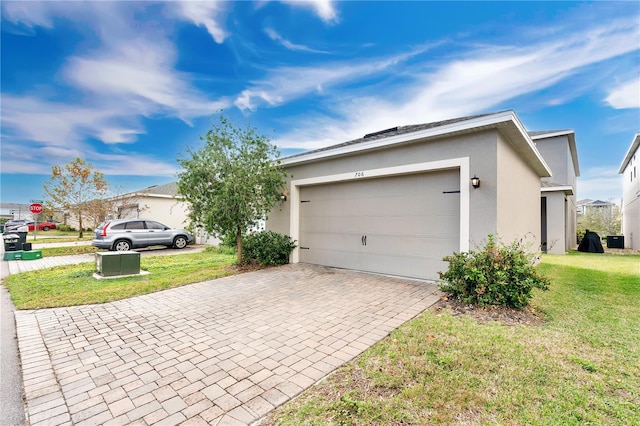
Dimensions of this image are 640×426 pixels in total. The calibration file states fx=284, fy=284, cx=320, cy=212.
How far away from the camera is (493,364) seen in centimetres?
275

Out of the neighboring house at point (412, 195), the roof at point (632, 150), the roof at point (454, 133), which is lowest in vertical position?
the neighboring house at point (412, 195)

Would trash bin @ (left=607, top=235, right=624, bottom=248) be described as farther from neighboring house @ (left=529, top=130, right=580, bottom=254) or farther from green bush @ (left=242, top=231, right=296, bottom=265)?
green bush @ (left=242, top=231, right=296, bottom=265)

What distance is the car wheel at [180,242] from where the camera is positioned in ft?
48.0

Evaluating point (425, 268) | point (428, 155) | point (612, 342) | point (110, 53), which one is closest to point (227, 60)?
point (110, 53)

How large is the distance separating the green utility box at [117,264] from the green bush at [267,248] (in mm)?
2820

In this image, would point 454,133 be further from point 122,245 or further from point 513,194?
point 122,245

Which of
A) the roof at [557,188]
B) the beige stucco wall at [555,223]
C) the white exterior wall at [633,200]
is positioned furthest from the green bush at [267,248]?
the white exterior wall at [633,200]

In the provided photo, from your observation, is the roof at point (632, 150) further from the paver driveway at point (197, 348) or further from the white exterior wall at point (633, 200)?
the paver driveway at point (197, 348)

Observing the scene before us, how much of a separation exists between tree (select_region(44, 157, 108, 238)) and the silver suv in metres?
6.97

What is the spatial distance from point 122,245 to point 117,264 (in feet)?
21.0

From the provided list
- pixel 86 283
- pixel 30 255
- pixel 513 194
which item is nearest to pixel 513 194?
pixel 513 194

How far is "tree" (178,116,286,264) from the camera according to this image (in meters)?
7.50

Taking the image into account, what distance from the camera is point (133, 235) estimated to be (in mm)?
12836

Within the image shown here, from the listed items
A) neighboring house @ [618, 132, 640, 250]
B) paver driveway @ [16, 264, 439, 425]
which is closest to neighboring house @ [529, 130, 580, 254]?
neighboring house @ [618, 132, 640, 250]
